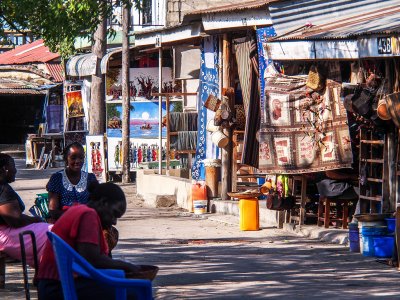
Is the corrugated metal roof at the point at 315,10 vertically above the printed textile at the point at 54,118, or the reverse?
the corrugated metal roof at the point at 315,10

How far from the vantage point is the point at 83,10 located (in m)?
13.3

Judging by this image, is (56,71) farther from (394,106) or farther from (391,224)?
(394,106)

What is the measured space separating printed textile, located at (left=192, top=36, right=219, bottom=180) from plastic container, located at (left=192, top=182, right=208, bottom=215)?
108 centimetres

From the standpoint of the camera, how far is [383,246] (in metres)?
13.2

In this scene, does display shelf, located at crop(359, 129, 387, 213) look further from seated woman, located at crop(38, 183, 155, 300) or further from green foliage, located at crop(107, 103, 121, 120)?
green foliage, located at crop(107, 103, 121, 120)

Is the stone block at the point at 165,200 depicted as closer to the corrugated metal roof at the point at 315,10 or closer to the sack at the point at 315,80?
the corrugated metal roof at the point at 315,10

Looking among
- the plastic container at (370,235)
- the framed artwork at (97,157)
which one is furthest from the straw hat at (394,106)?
the framed artwork at (97,157)

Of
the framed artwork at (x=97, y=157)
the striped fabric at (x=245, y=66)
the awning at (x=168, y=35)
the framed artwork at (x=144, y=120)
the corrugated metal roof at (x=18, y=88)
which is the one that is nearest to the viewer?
the striped fabric at (x=245, y=66)

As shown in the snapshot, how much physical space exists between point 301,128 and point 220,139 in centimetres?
385

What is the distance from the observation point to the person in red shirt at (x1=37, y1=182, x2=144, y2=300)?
6996 mm

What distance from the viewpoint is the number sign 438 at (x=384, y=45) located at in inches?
482

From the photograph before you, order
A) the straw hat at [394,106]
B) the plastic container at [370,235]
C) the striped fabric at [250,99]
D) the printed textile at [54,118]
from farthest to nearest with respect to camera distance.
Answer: the printed textile at [54,118] → the striped fabric at [250,99] → the plastic container at [370,235] → the straw hat at [394,106]

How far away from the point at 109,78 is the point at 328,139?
13924 millimetres

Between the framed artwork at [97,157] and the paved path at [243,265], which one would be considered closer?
the paved path at [243,265]
